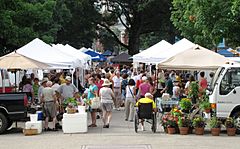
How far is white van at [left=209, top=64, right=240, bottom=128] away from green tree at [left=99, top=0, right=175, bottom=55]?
114ft

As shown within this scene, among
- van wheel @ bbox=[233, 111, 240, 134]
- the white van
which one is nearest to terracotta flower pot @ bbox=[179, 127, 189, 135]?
the white van

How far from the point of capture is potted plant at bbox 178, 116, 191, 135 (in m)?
14.8

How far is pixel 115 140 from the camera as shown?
13.9 m

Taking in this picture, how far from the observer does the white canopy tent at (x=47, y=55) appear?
61.4ft

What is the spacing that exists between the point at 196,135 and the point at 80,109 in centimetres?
379

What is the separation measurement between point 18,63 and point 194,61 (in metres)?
6.18

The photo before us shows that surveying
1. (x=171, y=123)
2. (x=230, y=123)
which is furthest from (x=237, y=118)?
(x=171, y=123)

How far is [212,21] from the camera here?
71.4ft

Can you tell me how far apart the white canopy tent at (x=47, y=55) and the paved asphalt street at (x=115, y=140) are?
3597mm

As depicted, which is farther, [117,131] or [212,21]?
[212,21]

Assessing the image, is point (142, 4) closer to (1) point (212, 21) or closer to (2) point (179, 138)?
(1) point (212, 21)

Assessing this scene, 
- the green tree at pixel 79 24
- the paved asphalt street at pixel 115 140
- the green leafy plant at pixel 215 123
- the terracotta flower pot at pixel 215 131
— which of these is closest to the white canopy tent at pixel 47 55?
the paved asphalt street at pixel 115 140

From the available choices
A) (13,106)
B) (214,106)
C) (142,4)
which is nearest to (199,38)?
(214,106)

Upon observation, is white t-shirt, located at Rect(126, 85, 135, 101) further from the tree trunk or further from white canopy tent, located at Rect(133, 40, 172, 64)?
the tree trunk
